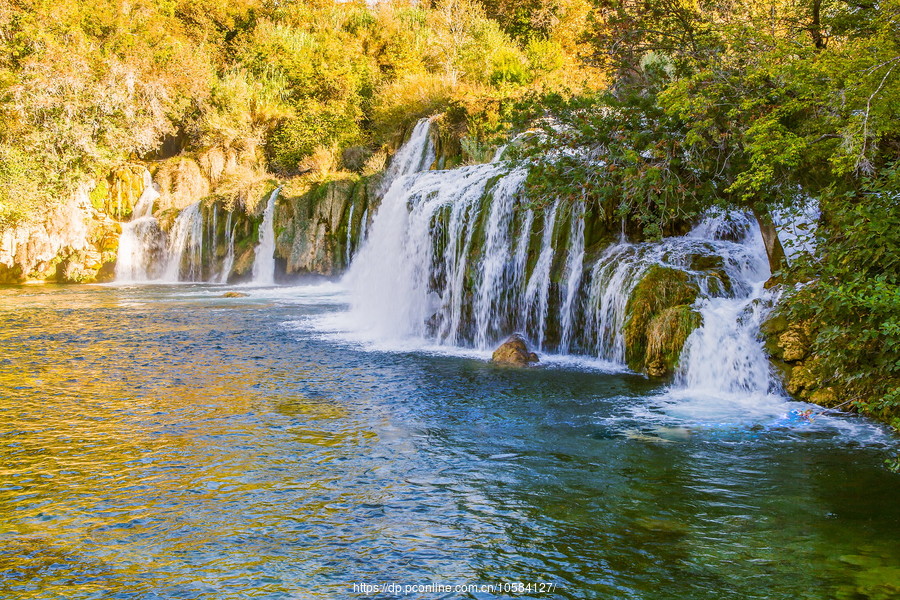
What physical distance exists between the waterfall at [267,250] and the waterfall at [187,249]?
286 cm

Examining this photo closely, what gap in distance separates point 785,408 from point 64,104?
1099 inches

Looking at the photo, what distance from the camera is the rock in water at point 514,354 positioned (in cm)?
1140

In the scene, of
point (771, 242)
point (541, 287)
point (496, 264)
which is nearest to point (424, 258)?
point (496, 264)

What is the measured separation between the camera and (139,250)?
29297 millimetres

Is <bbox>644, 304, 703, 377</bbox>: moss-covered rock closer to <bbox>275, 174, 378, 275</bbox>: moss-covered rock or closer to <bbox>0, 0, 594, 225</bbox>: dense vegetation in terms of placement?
<bbox>0, 0, 594, 225</bbox>: dense vegetation

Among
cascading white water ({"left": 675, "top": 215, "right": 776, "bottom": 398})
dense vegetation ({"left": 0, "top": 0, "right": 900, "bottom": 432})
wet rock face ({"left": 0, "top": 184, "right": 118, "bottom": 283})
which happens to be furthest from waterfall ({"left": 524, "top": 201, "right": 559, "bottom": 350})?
wet rock face ({"left": 0, "top": 184, "right": 118, "bottom": 283})

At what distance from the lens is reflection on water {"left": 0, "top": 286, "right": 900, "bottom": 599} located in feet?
14.9

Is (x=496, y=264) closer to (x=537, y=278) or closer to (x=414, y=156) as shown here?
(x=537, y=278)

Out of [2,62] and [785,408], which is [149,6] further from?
[785,408]

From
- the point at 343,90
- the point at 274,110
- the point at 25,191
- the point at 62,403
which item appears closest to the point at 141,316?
the point at 62,403

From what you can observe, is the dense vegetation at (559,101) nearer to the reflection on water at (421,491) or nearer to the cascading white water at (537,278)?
the cascading white water at (537,278)

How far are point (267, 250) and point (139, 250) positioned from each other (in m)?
6.09

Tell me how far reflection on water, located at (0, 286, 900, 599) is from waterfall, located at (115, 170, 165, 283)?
20.0 m

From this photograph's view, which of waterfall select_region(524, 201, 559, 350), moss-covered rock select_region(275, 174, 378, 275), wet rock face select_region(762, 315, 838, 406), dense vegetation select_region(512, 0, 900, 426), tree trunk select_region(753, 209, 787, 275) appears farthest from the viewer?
moss-covered rock select_region(275, 174, 378, 275)
